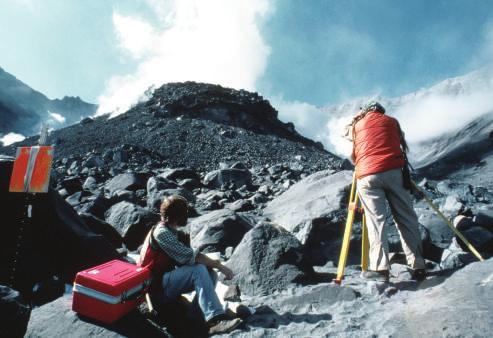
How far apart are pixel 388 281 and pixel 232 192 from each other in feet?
29.6

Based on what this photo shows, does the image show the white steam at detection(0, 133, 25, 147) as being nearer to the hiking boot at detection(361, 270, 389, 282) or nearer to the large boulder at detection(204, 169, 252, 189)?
the large boulder at detection(204, 169, 252, 189)

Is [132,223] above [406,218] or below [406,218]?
above

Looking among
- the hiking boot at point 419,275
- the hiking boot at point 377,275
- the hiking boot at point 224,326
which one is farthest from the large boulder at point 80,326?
the hiking boot at point 419,275

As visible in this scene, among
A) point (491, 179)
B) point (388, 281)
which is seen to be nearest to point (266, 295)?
point (388, 281)

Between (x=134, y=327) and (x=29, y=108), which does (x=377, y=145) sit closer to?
(x=134, y=327)

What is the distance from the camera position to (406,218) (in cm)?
397

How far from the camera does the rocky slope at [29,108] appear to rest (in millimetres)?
97688

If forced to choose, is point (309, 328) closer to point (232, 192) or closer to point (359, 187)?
point (359, 187)

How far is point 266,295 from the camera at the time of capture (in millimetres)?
4238

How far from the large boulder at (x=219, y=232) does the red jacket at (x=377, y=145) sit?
10.2 feet

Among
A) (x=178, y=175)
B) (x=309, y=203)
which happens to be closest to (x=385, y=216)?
(x=309, y=203)

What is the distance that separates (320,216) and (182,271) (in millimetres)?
3651

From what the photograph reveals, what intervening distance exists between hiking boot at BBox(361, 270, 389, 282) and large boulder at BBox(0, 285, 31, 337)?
3.35 metres

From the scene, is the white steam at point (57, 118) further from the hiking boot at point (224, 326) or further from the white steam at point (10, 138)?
the hiking boot at point (224, 326)
